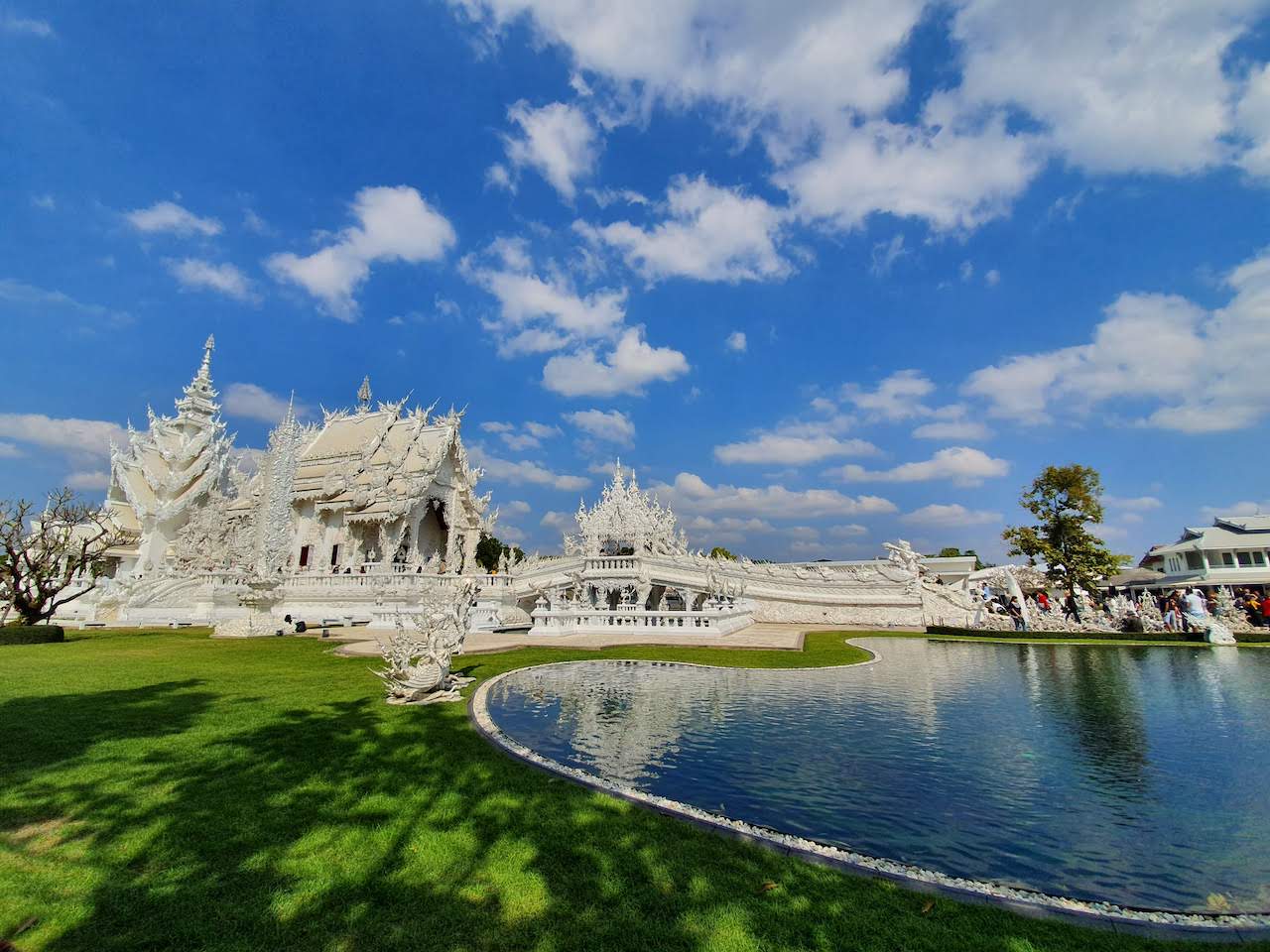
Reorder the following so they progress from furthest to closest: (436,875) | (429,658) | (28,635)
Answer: (28,635) → (429,658) → (436,875)

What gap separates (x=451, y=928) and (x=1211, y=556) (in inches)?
2177

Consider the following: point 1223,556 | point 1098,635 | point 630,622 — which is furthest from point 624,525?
point 1223,556

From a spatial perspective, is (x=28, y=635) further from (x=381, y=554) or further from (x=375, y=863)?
(x=375, y=863)

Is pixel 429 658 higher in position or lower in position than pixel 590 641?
higher

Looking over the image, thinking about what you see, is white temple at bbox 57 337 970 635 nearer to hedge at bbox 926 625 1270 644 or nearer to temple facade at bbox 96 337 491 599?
temple facade at bbox 96 337 491 599

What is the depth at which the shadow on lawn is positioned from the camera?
312 cm

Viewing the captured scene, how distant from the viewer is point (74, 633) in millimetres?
21328

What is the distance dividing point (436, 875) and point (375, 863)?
1.54 feet

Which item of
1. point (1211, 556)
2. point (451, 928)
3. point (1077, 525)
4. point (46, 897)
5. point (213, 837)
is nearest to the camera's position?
point (451, 928)

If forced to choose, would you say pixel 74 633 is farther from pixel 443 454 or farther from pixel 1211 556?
pixel 1211 556

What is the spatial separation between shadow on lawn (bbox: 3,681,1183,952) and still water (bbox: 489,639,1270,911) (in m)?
1.04

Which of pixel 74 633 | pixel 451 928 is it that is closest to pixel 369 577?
pixel 74 633

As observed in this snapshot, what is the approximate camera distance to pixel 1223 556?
3984 centimetres

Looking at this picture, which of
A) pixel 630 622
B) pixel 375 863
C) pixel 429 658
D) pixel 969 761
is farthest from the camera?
pixel 630 622
